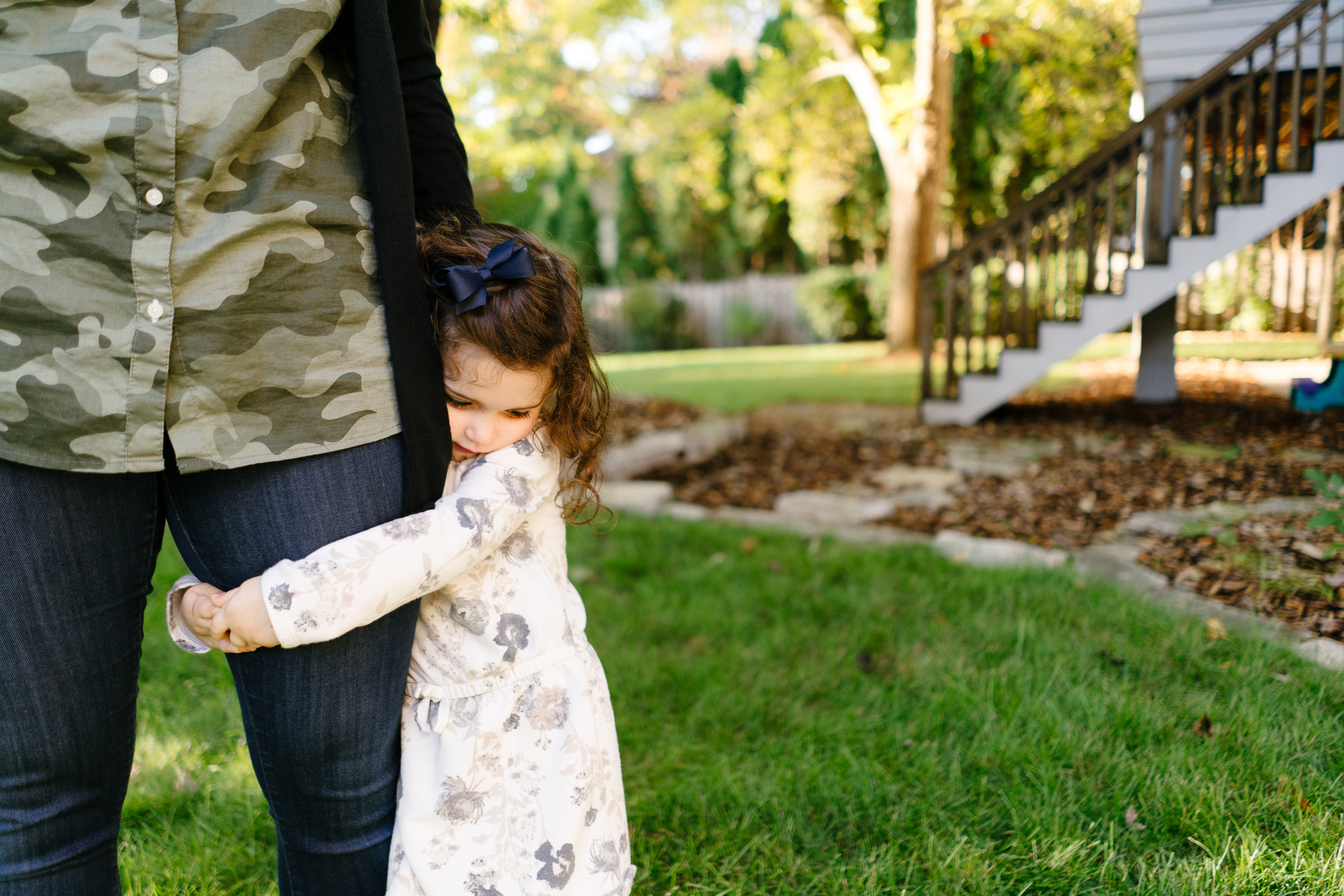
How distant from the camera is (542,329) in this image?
1.21m

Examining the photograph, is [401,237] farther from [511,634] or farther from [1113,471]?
[1113,471]

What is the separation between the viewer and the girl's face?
1.20 m

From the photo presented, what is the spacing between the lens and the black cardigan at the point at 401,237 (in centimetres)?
103

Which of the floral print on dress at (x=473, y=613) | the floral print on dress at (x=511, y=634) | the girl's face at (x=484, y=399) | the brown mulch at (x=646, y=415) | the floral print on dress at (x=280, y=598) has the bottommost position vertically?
the brown mulch at (x=646, y=415)

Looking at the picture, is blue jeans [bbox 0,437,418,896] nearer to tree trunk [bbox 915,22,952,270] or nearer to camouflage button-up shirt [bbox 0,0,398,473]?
camouflage button-up shirt [bbox 0,0,398,473]

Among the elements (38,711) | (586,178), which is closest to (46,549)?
(38,711)

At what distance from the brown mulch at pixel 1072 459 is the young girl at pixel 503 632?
2.66 metres

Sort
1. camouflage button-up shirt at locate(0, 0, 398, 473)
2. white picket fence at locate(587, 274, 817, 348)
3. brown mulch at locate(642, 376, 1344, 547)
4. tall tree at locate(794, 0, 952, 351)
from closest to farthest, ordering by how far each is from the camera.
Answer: camouflage button-up shirt at locate(0, 0, 398, 473) → brown mulch at locate(642, 376, 1344, 547) → tall tree at locate(794, 0, 952, 351) → white picket fence at locate(587, 274, 817, 348)

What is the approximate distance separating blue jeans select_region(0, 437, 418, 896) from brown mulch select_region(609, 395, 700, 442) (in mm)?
4625

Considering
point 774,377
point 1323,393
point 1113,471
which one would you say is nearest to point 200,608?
point 1113,471

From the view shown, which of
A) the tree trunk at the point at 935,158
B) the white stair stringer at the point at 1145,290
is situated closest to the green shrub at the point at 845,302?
the tree trunk at the point at 935,158

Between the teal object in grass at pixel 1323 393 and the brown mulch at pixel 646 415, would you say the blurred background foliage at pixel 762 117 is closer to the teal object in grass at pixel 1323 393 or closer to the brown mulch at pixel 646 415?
the brown mulch at pixel 646 415

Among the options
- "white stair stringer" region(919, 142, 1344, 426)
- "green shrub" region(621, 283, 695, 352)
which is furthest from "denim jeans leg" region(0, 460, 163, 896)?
"green shrub" region(621, 283, 695, 352)

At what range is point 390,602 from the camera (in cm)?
105
